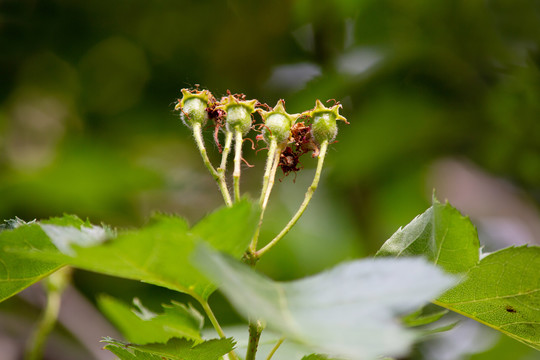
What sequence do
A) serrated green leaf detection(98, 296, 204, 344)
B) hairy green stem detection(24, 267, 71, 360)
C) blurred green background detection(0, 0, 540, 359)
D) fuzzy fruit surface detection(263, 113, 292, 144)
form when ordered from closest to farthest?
fuzzy fruit surface detection(263, 113, 292, 144), serrated green leaf detection(98, 296, 204, 344), hairy green stem detection(24, 267, 71, 360), blurred green background detection(0, 0, 540, 359)

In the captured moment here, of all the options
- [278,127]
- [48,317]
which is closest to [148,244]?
[278,127]

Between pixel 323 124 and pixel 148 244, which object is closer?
pixel 148 244

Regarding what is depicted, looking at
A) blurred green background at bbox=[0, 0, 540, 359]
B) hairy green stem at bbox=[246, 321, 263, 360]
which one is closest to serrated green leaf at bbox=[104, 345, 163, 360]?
hairy green stem at bbox=[246, 321, 263, 360]

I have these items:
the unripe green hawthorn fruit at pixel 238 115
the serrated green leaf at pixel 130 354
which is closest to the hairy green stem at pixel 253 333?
the serrated green leaf at pixel 130 354

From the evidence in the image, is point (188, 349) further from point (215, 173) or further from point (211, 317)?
point (215, 173)

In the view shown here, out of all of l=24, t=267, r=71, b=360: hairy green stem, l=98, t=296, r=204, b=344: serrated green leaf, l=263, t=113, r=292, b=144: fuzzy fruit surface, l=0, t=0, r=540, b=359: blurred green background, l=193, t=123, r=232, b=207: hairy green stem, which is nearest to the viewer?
l=193, t=123, r=232, b=207: hairy green stem

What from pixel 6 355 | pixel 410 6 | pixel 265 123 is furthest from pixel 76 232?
pixel 410 6

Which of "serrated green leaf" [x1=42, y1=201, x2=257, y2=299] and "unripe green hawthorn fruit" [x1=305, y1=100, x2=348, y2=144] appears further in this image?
"unripe green hawthorn fruit" [x1=305, y1=100, x2=348, y2=144]

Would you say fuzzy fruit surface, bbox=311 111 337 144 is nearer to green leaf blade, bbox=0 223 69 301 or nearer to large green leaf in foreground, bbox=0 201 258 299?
large green leaf in foreground, bbox=0 201 258 299
